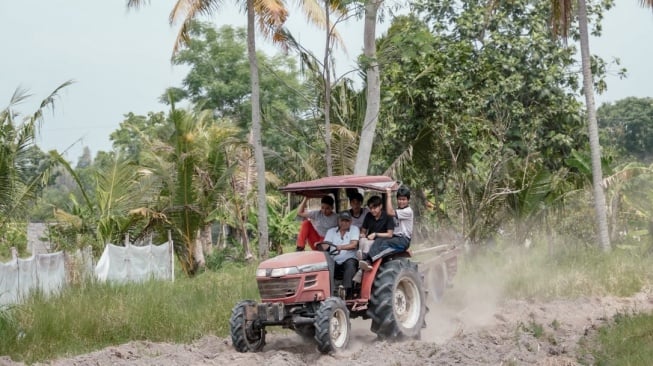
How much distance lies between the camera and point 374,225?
464 inches

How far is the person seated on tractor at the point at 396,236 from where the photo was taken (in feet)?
37.7

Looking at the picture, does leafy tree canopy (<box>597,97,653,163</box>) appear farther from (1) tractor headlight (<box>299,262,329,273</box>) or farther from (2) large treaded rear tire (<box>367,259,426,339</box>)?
(1) tractor headlight (<box>299,262,329,273</box>)

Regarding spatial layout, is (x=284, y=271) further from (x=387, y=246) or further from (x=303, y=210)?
(x=387, y=246)

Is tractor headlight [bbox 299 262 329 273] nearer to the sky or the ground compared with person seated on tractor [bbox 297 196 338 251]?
nearer to the ground

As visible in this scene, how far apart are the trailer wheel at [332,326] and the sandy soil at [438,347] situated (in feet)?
0.45

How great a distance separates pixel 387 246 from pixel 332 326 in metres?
1.51

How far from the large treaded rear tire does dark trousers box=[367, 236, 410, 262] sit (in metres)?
0.15

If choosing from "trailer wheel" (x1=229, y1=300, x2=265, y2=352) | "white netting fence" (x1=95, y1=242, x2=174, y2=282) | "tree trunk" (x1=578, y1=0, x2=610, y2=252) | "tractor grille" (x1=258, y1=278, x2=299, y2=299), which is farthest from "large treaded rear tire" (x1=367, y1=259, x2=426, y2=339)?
"tree trunk" (x1=578, y1=0, x2=610, y2=252)

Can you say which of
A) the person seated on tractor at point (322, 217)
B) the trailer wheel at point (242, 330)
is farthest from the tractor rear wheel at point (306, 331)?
the person seated on tractor at point (322, 217)

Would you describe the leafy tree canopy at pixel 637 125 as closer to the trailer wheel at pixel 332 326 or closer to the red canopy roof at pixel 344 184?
the red canopy roof at pixel 344 184

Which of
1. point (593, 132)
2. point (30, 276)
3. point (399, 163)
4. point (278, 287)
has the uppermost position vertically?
point (593, 132)

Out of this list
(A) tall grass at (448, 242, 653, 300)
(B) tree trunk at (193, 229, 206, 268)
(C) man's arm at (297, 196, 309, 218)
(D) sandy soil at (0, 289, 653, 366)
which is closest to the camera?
(D) sandy soil at (0, 289, 653, 366)

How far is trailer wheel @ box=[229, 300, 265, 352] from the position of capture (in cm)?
1095

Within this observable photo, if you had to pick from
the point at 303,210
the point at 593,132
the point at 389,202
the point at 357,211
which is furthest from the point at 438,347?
the point at 593,132
